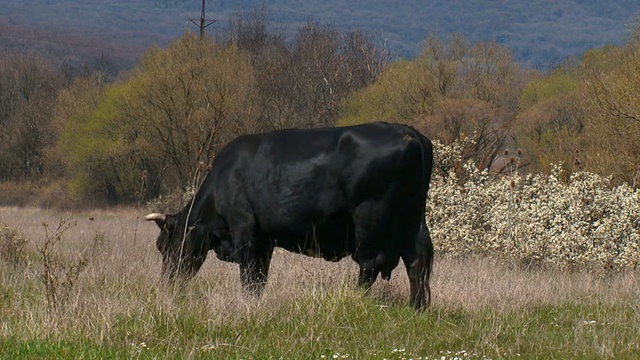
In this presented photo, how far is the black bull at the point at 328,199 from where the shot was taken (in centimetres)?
1085

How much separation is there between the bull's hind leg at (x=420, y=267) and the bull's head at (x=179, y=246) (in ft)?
9.04

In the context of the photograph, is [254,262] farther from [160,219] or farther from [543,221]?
[543,221]

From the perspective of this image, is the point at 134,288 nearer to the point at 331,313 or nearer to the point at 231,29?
the point at 331,313

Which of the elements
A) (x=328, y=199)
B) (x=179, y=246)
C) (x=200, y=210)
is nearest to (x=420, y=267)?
(x=328, y=199)

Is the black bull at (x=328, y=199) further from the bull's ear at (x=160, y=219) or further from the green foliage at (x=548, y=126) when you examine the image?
the green foliage at (x=548, y=126)

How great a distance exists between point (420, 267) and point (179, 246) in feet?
10.8

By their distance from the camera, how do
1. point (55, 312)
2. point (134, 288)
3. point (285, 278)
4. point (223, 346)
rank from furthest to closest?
point (285, 278), point (134, 288), point (55, 312), point (223, 346)

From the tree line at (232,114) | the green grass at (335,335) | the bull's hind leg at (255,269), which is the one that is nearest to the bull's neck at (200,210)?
the bull's hind leg at (255,269)

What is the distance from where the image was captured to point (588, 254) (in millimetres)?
16797

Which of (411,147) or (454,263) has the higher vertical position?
(411,147)

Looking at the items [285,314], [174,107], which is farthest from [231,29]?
[285,314]

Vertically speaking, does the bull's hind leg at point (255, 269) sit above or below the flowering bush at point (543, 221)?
above

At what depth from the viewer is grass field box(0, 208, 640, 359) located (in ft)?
27.1

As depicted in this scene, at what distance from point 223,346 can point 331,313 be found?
150 centimetres
